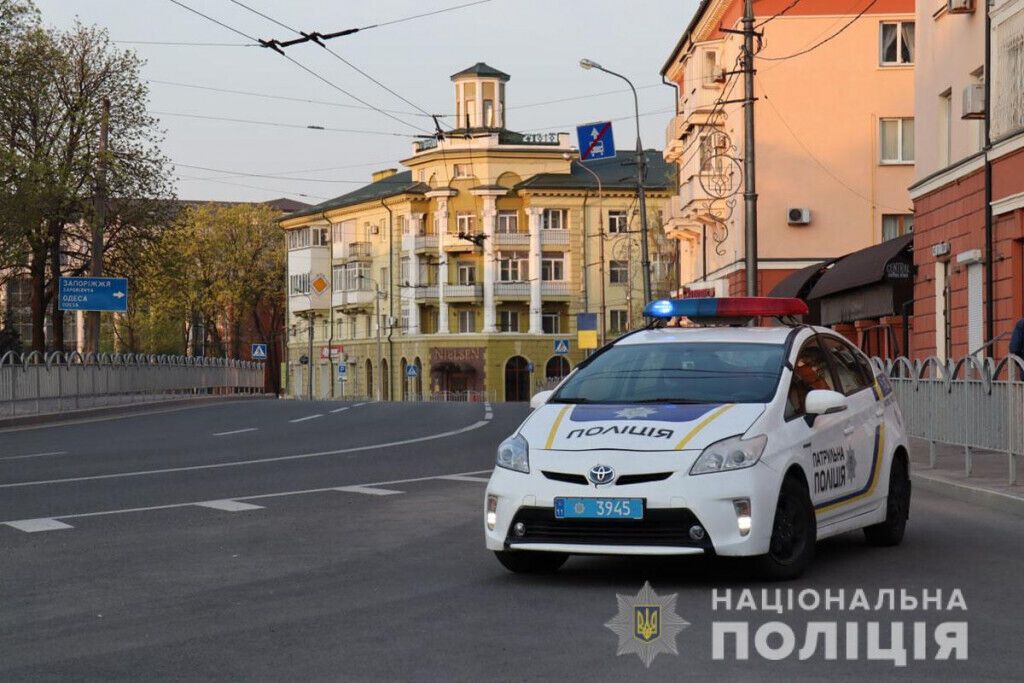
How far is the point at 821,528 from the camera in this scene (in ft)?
33.2

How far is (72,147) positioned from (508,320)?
50.1m

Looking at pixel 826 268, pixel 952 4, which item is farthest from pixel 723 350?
pixel 826 268

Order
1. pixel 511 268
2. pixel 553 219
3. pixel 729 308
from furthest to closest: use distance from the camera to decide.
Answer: pixel 511 268, pixel 553 219, pixel 729 308

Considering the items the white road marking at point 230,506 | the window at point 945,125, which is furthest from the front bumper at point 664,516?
the window at point 945,125

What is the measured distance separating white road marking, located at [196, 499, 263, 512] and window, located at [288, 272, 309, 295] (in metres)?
98.4

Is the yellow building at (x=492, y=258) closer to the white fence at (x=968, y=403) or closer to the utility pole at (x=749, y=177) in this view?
the utility pole at (x=749, y=177)

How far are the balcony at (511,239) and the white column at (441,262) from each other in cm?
329

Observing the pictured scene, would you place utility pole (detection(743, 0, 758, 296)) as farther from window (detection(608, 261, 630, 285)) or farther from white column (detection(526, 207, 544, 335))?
window (detection(608, 261, 630, 285))

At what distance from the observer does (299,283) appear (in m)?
114

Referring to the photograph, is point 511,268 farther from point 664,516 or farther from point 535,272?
point 664,516

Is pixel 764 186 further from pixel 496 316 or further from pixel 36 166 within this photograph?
pixel 496 316

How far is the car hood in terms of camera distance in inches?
365

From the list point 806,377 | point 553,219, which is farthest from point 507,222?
point 806,377

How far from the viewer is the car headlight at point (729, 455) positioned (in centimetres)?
913
